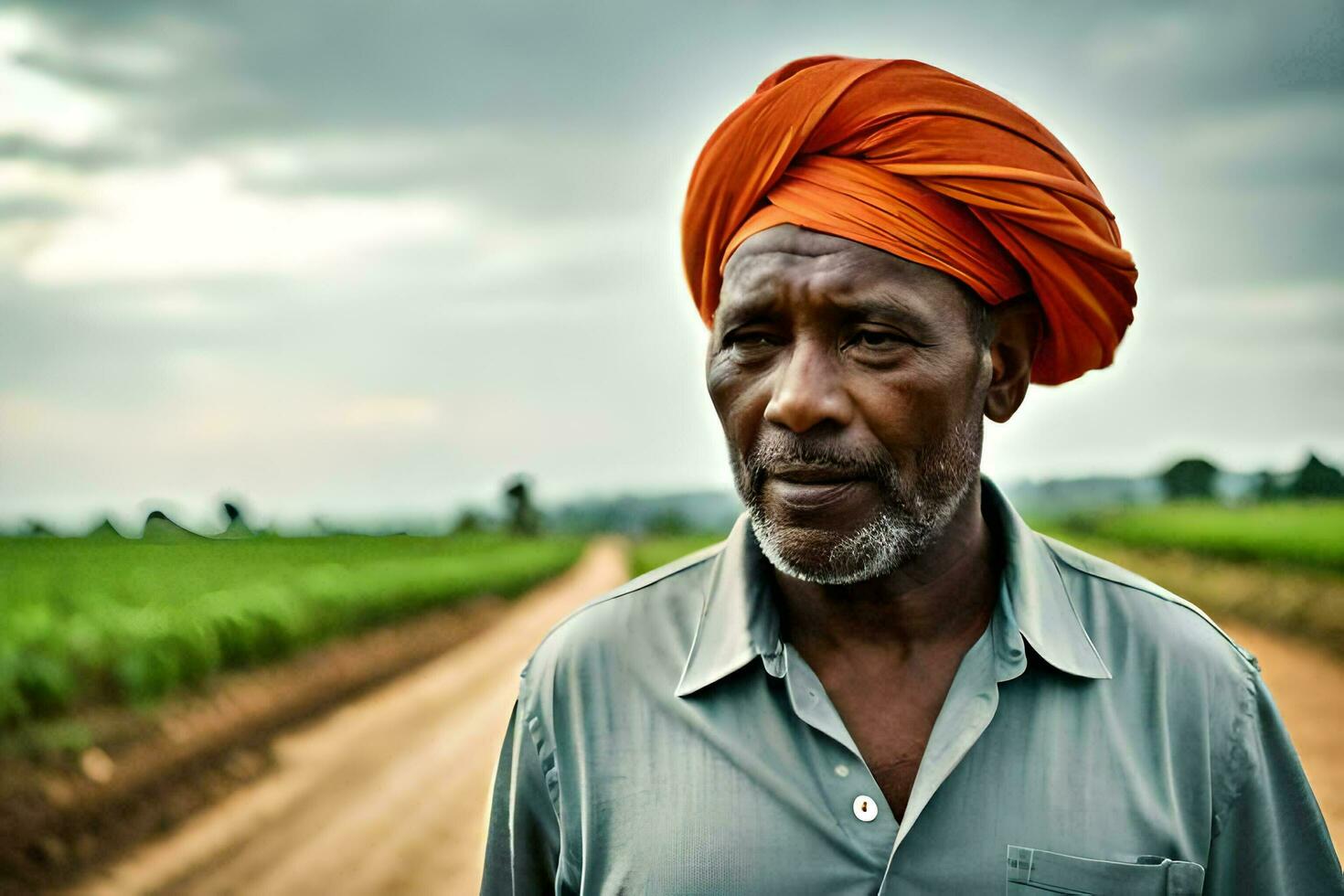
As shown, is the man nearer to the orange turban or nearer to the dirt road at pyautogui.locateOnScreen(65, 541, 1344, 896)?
the orange turban

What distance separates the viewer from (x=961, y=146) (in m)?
2.38

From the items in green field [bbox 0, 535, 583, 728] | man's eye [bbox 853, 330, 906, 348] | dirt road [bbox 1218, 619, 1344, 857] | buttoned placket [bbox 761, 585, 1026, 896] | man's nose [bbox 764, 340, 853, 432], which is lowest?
dirt road [bbox 1218, 619, 1344, 857]

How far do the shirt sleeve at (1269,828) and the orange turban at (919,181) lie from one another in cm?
91

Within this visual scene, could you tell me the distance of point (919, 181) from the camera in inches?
93.5

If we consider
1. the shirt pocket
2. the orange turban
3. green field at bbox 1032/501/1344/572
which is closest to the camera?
the shirt pocket

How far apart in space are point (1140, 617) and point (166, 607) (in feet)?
38.6

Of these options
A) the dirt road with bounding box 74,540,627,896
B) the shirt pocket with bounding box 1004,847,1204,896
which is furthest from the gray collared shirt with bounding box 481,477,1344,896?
the dirt road with bounding box 74,540,627,896

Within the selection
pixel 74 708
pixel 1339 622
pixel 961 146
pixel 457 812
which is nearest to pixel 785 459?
pixel 961 146

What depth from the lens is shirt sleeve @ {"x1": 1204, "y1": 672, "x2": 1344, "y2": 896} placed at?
2207mm

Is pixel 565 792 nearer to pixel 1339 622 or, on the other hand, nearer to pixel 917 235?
pixel 917 235

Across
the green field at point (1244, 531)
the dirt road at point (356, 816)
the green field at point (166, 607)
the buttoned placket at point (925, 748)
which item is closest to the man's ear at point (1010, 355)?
the buttoned placket at point (925, 748)

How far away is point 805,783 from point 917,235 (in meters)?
1.04

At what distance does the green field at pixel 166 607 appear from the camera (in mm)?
9641

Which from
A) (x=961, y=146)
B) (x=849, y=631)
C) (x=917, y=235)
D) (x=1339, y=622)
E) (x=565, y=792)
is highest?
(x=961, y=146)
